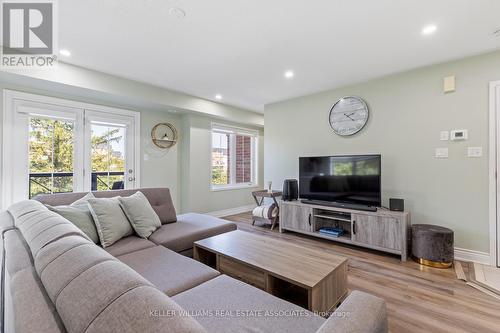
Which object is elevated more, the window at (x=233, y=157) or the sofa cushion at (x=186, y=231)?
the window at (x=233, y=157)

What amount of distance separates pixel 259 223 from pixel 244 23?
3.31 metres

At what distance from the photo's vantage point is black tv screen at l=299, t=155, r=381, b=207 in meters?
2.96

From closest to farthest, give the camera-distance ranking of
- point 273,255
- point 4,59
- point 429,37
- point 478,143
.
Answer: point 273,255, point 429,37, point 4,59, point 478,143

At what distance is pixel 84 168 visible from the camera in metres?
3.33

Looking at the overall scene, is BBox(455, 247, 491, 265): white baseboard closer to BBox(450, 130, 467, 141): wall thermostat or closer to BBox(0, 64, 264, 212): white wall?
BBox(450, 130, 467, 141): wall thermostat

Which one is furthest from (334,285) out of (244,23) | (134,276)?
(244,23)

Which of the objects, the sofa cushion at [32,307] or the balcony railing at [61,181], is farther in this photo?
the balcony railing at [61,181]

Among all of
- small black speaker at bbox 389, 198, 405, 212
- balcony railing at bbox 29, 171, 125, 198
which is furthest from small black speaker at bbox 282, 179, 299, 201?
balcony railing at bbox 29, 171, 125, 198

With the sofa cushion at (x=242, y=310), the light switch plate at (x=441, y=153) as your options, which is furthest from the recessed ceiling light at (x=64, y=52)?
the light switch plate at (x=441, y=153)

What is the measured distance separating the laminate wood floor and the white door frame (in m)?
0.58

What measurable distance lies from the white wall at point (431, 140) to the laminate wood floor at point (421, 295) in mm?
727

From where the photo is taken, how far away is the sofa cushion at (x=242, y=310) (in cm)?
96

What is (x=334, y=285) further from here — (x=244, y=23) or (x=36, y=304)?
(x=244, y=23)

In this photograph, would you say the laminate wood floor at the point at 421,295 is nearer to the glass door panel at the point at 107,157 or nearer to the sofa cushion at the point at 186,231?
the sofa cushion at the point at 186,231
